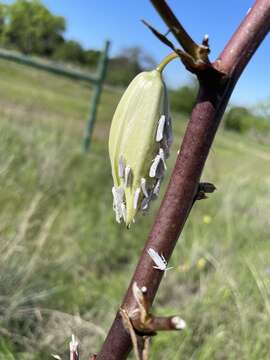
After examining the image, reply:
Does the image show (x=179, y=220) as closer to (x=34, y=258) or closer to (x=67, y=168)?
(x=34, y=258)

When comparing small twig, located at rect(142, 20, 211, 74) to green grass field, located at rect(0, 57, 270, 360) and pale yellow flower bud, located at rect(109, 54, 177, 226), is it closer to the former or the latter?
pale yellow flower bud, located at rect(109, 54, 177, 226)

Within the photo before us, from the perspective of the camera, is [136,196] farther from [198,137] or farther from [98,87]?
[98,87]

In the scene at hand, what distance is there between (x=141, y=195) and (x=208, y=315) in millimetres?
1206

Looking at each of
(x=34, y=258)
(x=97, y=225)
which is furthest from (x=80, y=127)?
(x=34, y=258)

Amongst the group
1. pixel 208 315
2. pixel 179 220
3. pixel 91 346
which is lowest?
pixel 91 346

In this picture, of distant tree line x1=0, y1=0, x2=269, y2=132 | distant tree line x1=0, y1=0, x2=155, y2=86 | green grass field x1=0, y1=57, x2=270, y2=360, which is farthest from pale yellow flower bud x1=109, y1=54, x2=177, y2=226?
distant tree line x1=0, y1=0, x2=155, y2=86

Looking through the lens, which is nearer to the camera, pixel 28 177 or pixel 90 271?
pixel 90 271

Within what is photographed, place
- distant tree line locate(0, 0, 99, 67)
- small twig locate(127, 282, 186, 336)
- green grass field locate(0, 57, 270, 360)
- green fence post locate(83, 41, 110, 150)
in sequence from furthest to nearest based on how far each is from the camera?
1. green fence post locate(83, 41, 110, 150)
2. distant tree line locate(0, 0, 99, 67)
3. green grass field locate(0, 57, 270, 360)
4. small twig locate(127, 282, 186, 336)

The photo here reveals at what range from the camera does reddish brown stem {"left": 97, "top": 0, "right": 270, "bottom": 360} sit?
368mm

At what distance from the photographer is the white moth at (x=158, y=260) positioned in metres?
0.38

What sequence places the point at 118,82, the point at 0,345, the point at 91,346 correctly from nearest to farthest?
the point at 0,345
the point at 91,346
the point at 118,82

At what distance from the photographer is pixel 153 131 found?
40cm

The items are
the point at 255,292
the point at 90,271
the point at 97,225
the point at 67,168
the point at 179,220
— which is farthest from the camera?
the point at 67,168

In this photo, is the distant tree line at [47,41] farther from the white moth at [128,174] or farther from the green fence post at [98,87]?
the white moth at [128,174]
